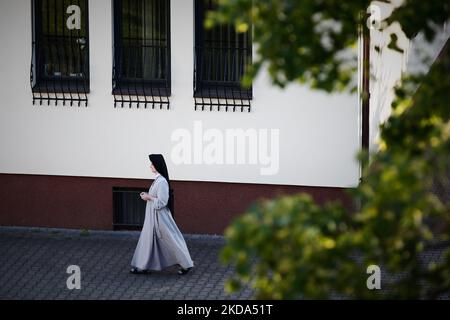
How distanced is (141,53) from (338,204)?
364 inches

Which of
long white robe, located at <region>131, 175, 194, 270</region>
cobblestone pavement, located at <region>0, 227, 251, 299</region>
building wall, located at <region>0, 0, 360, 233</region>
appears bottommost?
cobblestone pavement, located at <region>0, 227, 251, 299</region>

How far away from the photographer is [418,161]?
626 centimetres

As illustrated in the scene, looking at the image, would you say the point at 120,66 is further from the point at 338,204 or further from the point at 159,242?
the point at 338,204

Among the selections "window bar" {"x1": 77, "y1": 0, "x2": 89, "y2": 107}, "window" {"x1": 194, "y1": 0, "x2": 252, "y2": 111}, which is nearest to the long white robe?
"window" {"x1": 194, "y1": 0, "x2": 252, "y2": 111}

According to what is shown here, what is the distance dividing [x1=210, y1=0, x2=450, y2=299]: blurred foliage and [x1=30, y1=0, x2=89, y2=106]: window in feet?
28.8

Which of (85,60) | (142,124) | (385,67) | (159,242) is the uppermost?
(85,60)

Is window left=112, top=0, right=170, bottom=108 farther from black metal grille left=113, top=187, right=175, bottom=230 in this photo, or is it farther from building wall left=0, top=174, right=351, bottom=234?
black metal grille left=113, top=187, right=175, bottom=230

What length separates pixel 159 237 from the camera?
14.0 meters

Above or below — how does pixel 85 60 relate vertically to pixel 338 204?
above

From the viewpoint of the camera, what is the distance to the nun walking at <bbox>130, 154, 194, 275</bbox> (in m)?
13.9

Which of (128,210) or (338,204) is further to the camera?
(128,210)

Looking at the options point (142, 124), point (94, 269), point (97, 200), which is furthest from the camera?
point (97, 200)

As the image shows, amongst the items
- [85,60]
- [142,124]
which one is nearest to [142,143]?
[142,124]
